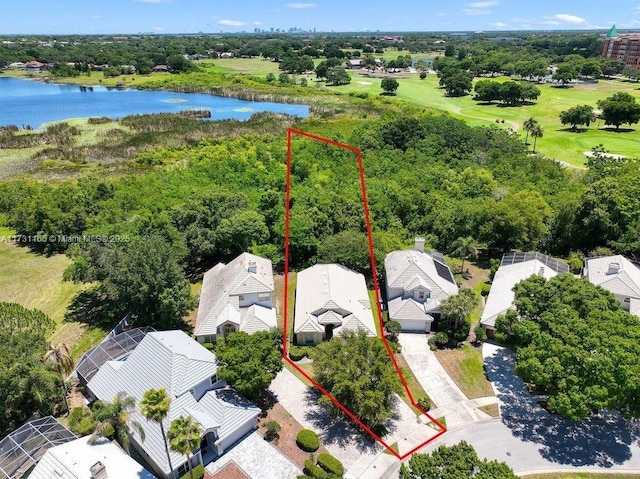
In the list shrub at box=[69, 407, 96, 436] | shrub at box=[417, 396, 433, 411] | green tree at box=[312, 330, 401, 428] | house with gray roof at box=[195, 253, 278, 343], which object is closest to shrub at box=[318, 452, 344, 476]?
green tree at box=[312, 330, 401, 428]

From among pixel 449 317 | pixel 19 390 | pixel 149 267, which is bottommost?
pixel 449 317

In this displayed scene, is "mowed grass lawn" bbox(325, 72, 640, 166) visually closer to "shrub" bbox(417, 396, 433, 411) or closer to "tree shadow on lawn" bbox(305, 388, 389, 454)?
"shrub" bbox(417, 396, 433, 411)

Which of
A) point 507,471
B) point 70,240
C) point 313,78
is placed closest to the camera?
point 507,471

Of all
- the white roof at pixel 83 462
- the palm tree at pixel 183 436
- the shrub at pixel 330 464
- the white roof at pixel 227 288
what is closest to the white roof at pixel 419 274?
the white roof at pixel 227 288

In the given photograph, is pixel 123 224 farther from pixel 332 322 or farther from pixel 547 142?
pixel 547 142

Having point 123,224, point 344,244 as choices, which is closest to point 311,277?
point 344,244
